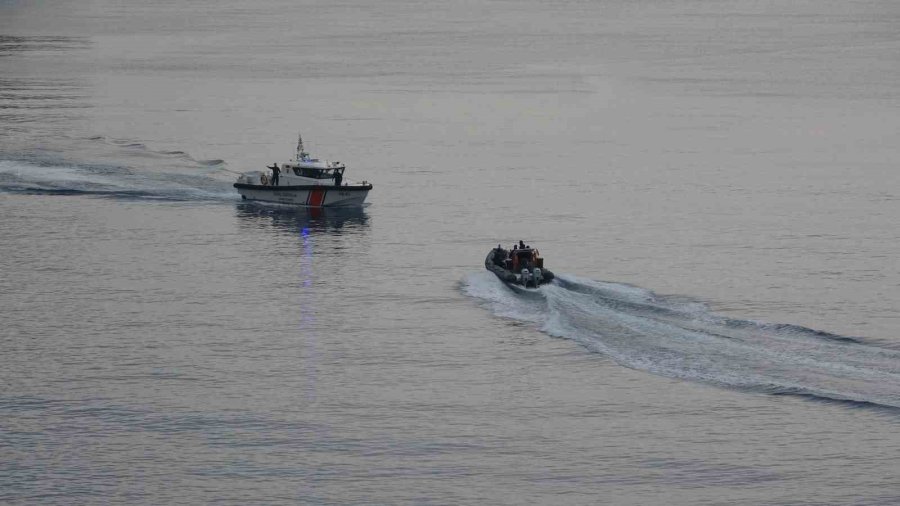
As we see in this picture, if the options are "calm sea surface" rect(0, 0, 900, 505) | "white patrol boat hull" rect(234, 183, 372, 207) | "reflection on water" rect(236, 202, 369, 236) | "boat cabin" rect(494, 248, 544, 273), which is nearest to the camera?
"calm sea surface" rect(0, 0, 900, 505)

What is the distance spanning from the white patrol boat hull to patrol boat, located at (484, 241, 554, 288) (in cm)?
2247

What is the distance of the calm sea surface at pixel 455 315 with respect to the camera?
47.2 m

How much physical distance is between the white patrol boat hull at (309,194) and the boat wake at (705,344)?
1082 inches

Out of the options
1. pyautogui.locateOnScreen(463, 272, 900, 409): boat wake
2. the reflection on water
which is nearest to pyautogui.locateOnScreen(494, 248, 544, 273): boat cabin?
pyautogui.locateOnScreen(463, 272, 900, 409): boat wake

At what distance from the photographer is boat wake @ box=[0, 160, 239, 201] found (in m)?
93.8

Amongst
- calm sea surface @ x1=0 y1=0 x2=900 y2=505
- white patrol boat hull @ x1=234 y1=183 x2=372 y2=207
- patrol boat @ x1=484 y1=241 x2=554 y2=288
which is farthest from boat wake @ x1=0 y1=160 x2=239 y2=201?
patrol boat @ x1=484 y1=241 x2=554 y2=288

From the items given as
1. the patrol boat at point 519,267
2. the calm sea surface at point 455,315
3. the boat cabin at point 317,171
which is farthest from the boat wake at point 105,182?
the patrol boat at point 519,267

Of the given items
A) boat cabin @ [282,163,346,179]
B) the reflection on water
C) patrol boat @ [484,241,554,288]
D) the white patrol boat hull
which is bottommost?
patrol boat @ [484,241,554,288]

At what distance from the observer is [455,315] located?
64.4 meters

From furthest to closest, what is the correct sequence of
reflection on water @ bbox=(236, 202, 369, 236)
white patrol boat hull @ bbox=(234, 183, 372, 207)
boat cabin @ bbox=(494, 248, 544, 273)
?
white patrol boat hull @ bbox=(234, 183, 372, 207)
reflection on water @ bbox=(236, 202, 369, 236)
boat cabin @ bbox=(494, 248, 544, 273)

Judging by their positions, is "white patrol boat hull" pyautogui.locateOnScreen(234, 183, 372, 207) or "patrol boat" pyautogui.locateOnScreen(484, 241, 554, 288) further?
"white patrol boat hull" pyautogui.locateOnScreen(234, 183, 372, 207)

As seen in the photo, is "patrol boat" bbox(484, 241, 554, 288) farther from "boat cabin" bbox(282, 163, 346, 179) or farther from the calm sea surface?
"boat cabin" bbox(282, 163, 346, 179)

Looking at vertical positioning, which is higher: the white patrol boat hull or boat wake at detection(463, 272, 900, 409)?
the white patrol boat hull

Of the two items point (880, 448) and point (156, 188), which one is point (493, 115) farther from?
point (880, 448)
